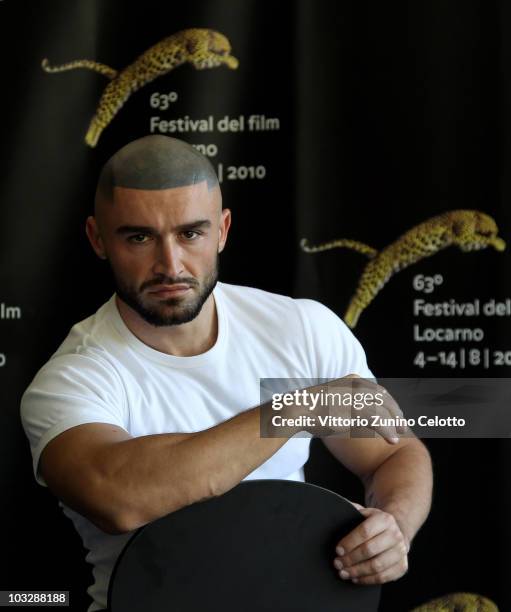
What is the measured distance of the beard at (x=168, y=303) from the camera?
1437 millimetres

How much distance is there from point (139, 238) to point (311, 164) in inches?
17.7

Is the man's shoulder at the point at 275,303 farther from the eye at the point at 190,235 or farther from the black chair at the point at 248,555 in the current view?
the black chair at the point at 248,555

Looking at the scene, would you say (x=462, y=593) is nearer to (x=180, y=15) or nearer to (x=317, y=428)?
(x=317, y=428)

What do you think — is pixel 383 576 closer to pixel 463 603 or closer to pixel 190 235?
pixel 463 603

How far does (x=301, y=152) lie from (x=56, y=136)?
50cm

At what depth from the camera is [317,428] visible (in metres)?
1.38

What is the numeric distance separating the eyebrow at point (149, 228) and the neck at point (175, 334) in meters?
0.15

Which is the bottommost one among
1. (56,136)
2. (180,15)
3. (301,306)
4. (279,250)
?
(301,306)

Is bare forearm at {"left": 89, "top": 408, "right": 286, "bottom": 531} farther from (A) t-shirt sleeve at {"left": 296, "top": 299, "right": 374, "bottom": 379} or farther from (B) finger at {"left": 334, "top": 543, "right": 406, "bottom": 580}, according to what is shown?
(A) t-shirt sleeve at {"left": 296, "top": 299, "right": 374, "bottom": 379}

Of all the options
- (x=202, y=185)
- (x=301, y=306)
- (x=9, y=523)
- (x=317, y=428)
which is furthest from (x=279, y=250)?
(x=9, y=523)

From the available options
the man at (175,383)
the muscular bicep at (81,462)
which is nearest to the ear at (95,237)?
the man at (175,383)

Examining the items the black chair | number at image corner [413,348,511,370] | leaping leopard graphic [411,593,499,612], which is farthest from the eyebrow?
leaping leopard graphic [411,593,499,612]

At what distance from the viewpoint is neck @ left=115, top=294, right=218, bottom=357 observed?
1.49 m

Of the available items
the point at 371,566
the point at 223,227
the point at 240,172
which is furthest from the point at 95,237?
the point at 371,566
